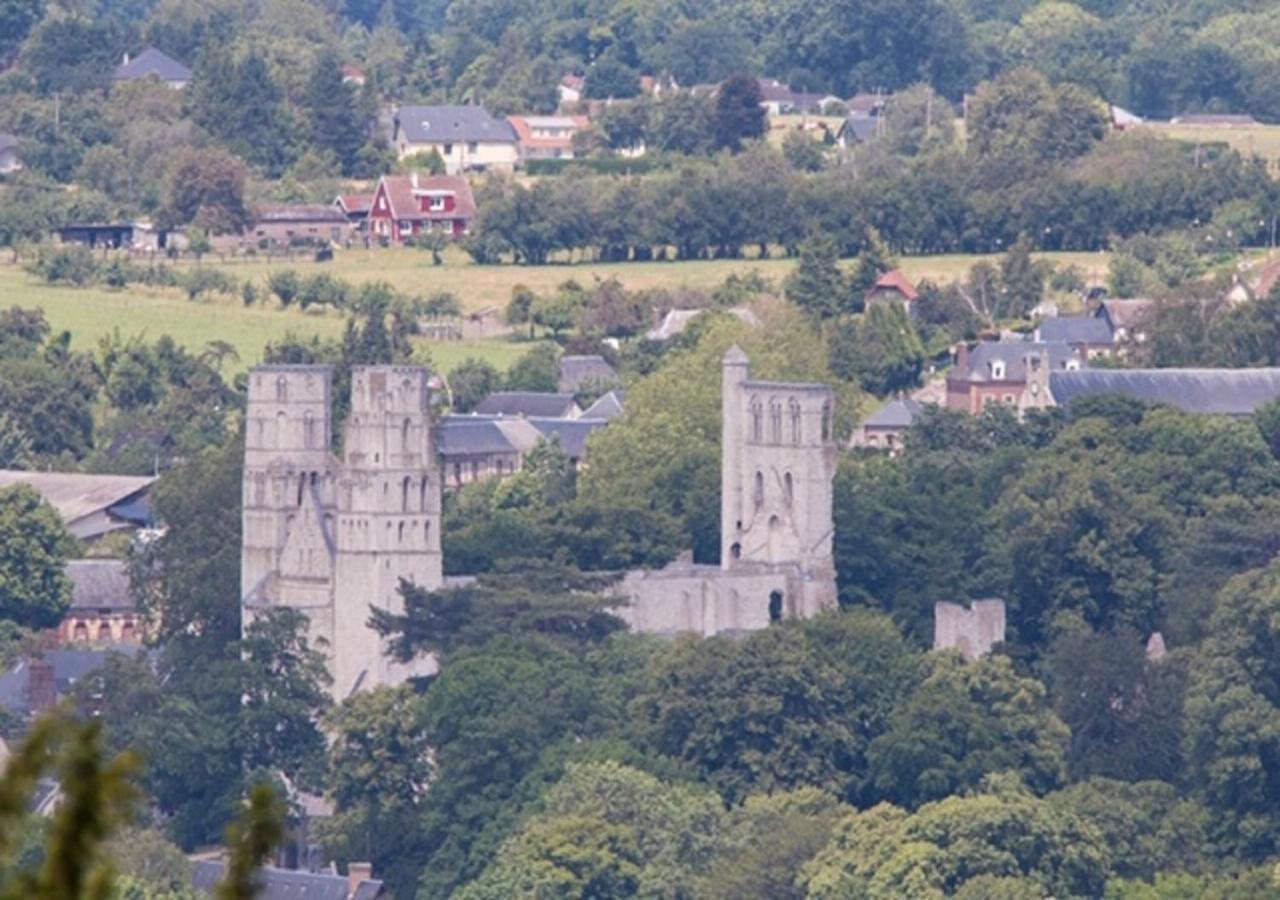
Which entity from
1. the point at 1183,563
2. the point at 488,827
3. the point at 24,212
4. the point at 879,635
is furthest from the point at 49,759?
the point at 24,212

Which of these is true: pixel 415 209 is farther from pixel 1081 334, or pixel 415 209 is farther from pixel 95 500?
pixel 95 500

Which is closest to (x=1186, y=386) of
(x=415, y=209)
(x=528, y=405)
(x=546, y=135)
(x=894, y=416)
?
(x=894, y=416)

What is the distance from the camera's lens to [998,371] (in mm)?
74312

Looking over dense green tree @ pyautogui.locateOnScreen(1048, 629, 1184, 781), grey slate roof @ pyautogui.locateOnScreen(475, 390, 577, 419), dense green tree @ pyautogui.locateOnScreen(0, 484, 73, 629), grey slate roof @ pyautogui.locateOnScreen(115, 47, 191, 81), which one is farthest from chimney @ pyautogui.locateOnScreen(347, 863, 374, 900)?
grey slate roof @ pyautogui.locateOnScreen(115, 47, 191, 81)

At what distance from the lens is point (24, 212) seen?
95938mm

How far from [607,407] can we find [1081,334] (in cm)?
1221

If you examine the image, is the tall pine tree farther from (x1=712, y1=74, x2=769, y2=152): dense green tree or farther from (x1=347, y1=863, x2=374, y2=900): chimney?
(x1=347, y1=863, x2=374, y2=900): chimney

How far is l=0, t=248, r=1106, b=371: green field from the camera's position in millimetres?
84438

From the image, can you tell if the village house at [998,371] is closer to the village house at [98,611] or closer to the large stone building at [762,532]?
the large stone building at [762,532]

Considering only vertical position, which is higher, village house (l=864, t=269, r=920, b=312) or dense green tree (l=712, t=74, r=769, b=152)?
dense green tree (l=712, t=74, r=769, b=152)

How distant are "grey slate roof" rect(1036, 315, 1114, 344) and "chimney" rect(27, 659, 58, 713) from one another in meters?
30.3

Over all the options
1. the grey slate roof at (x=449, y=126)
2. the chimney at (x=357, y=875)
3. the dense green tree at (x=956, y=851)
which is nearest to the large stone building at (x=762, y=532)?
the dense green tree at (x=956, y=851)

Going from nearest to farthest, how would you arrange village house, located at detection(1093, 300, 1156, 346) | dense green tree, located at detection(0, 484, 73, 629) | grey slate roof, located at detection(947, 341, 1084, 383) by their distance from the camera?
dense green tree, located at detection(0, 484, 73, 629) → grey slate roof, located at detection(947, 341, 1084, 383) → village house, located at detection(1093, 300, 1156, 346)

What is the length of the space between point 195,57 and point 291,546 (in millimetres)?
68066
